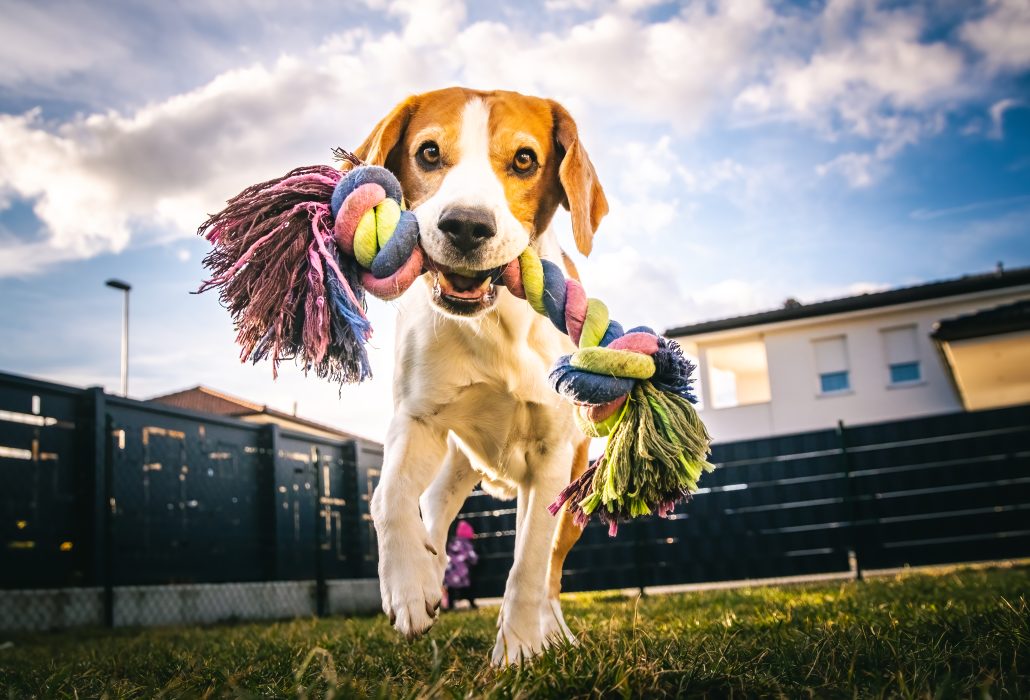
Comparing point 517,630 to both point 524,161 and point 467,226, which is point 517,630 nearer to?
point 467,226

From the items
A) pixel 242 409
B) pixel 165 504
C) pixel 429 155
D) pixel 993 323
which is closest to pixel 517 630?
pixel 429 155

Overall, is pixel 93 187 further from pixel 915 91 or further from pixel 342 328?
pixel 915 91

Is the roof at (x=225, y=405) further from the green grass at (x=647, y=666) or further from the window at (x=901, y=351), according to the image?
the window at (x=901, y=351)

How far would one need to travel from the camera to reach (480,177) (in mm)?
2484

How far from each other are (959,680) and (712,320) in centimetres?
2045

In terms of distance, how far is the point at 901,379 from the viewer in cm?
2142

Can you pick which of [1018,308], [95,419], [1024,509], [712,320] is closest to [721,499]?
[1024,509]

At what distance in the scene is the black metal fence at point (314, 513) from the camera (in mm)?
6254

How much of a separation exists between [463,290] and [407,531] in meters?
0.69

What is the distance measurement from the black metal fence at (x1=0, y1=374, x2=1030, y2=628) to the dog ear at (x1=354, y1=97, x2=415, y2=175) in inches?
179

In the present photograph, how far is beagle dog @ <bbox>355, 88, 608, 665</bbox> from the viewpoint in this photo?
2.34 m

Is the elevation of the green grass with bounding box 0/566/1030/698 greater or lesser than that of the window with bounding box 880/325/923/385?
lesser

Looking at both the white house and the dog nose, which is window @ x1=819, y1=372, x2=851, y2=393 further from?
the dog nose

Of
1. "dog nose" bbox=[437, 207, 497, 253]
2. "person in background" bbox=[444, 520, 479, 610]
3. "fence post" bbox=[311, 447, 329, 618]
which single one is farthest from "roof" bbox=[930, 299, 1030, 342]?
"dog nose" bbox=[437, 207, 497, 253]
